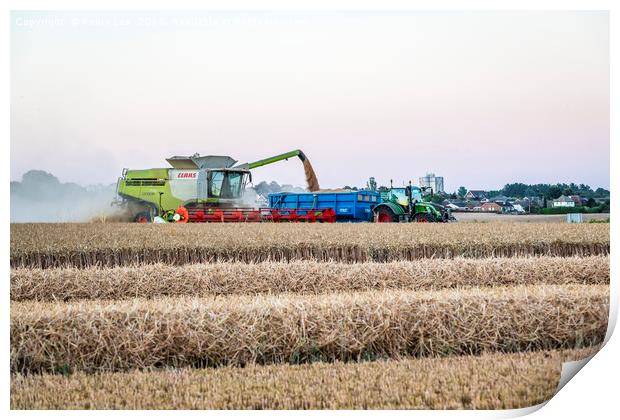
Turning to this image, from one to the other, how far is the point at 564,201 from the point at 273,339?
2.89 m

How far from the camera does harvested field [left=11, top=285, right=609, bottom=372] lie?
5.02 m

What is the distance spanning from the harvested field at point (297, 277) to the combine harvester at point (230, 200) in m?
0.82

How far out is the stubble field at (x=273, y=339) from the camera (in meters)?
4.72

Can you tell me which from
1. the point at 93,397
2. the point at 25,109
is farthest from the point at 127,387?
the point at 25,109

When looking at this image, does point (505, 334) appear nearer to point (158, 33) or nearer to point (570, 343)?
point (570, 343)

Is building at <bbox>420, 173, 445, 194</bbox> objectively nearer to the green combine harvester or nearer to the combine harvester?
the combine harvester

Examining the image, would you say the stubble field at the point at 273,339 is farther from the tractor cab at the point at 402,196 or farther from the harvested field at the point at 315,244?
the tractor cab at the point at 402,196

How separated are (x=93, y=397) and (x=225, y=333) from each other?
102 cm

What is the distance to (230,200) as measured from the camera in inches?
385

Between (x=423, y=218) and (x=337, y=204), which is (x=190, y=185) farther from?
(x=337, y=204)

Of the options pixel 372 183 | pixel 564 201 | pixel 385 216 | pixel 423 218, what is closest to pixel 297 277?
pixel 372 183

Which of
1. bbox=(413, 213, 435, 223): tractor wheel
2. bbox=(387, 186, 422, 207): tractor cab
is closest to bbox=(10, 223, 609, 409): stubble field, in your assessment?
bbox=(387, 186, 422, 207): tractor cab

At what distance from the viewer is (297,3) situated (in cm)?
541

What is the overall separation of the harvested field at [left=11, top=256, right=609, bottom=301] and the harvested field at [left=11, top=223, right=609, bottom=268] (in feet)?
0.98
